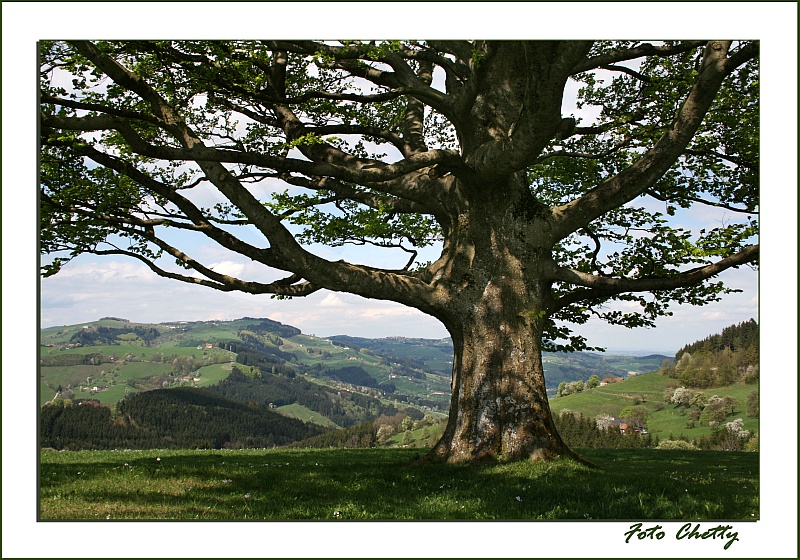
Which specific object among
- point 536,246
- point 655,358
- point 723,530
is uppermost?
point 536,246

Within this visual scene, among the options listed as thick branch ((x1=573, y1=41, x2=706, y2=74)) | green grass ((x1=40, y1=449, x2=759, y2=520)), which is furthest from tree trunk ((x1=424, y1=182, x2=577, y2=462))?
thick branch ((x1=573, y1=41, x2=706, y2=74))

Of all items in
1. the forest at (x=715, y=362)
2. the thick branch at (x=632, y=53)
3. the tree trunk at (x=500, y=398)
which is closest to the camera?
the tree trunk at (x=500, y=398)

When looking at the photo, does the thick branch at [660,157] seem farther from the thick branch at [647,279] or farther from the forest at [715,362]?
the forest at [715,362]

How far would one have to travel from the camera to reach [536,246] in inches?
590

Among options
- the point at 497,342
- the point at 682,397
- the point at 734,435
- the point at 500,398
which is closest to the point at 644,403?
the point at 682,397

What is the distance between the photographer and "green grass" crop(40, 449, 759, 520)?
9797 millimetres

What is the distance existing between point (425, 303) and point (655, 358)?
14775 cm

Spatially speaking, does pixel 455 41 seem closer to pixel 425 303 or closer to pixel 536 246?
pixel 536 246

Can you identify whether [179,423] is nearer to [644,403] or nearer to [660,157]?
[644,403]

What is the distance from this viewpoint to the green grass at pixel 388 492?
980 centimetres

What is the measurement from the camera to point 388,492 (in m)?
11.2

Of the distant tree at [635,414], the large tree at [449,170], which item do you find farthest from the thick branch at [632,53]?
the distant tree at [635,414]

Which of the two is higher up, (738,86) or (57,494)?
(738,86)

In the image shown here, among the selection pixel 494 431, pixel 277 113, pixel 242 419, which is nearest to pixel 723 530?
pixel 494 431
